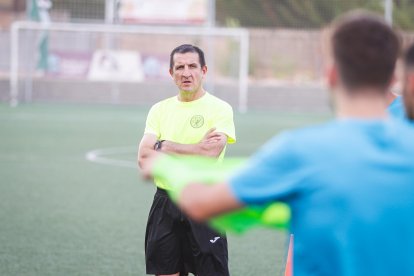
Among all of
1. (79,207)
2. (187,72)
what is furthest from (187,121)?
(79,207)

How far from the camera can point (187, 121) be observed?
5457mm

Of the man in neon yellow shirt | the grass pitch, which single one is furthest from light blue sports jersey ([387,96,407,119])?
the grass pitch

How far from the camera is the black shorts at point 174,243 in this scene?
546 cm

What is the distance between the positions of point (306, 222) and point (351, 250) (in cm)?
15

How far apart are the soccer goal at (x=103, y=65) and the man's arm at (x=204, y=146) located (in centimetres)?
2186

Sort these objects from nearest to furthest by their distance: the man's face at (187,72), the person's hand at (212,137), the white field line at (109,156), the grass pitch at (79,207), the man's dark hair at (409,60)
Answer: the man's dark hair at (409,60) → the person's hand at (212,137) → the man's face at (187,72) → the grass pitch at (79,207) → the white field line at (109,156)

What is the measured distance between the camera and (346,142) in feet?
8.11

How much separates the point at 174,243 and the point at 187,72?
1.07 meters

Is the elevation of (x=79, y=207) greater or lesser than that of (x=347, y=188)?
lesser

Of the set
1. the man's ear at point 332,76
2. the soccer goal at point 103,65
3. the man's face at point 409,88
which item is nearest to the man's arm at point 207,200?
the man's ear at point 332,76

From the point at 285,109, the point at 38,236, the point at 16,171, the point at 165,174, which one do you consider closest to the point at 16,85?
the point at 285,109

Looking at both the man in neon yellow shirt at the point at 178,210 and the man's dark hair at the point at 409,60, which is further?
the man in neon yellow shirt at the point at 178,210

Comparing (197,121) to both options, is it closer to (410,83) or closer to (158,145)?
(158,145)

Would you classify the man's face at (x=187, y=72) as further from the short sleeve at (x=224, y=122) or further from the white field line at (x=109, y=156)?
the white field line at (x=109, y=156)
